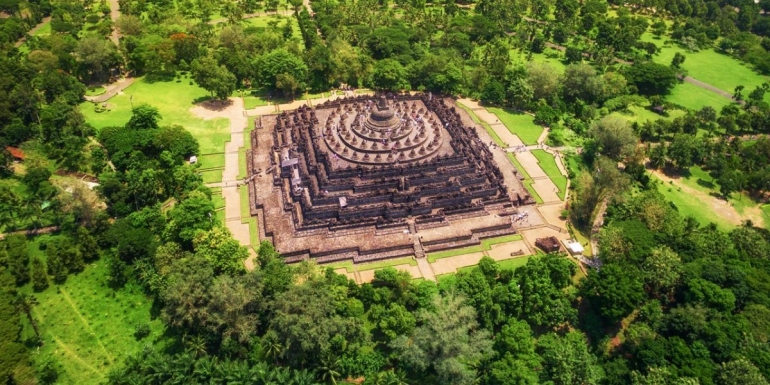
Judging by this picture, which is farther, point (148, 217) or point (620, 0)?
point (620, 0)

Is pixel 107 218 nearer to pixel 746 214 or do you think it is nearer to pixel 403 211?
pixel 403 211

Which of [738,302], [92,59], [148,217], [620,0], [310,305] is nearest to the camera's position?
[310,305]

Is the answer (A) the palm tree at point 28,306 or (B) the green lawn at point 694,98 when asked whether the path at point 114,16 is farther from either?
(B) the green lawn at point 694,98

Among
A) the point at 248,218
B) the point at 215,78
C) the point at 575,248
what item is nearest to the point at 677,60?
the point at 575,248

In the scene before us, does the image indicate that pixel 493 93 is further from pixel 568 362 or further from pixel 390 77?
pixel 568 362

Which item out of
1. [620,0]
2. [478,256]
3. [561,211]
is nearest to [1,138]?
[478,256]

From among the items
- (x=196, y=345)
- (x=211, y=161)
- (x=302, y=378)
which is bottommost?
(x=196, y=345)
